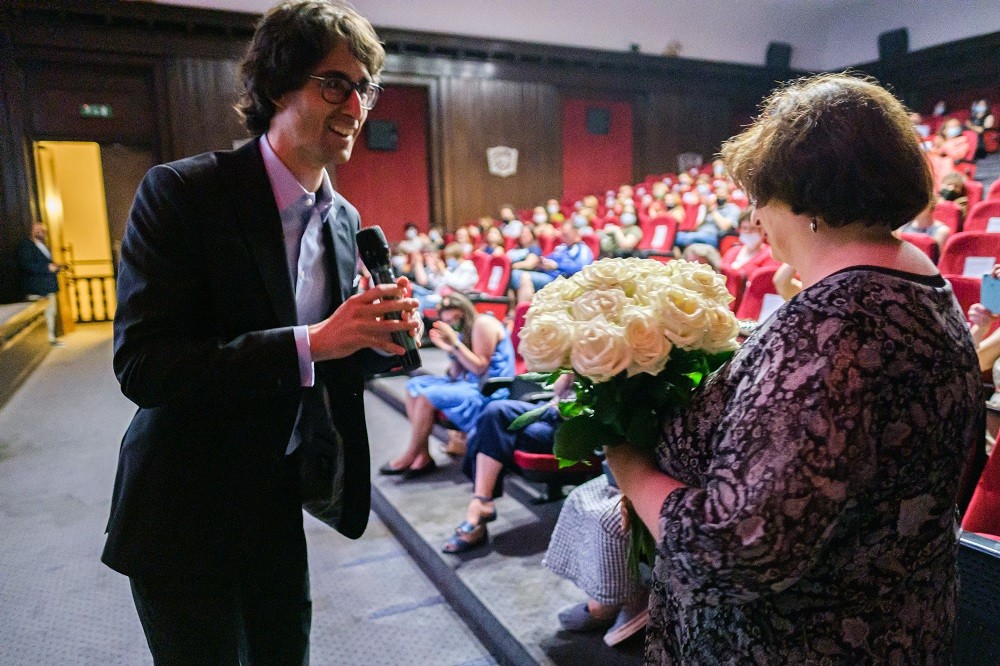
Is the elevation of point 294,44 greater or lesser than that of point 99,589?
greater

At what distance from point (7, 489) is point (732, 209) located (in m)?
6.91

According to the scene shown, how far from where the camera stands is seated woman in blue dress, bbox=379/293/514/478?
10.4 ft

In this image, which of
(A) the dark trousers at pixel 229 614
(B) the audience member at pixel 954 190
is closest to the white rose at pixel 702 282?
(A) the dark trousers at pixel 229 614

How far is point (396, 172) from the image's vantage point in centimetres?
1075

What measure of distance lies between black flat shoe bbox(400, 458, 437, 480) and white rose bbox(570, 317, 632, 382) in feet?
8.78

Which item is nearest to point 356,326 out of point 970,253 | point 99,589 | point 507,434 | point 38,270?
point 507,434

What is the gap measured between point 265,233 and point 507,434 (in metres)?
1.72

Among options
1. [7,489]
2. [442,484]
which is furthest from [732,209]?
[7,489]

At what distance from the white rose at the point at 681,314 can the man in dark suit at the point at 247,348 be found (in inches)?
15.1

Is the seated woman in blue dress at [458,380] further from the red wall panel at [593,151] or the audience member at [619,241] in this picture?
the red wall panel at [593,151]

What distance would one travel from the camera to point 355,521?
4.09 ft

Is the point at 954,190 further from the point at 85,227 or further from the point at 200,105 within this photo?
the point at 85,227

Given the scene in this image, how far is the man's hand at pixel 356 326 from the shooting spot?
98cm

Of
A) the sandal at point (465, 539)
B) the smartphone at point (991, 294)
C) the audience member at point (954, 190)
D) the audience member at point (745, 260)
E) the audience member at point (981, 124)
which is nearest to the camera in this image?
the smartphone at point (991, 294)
